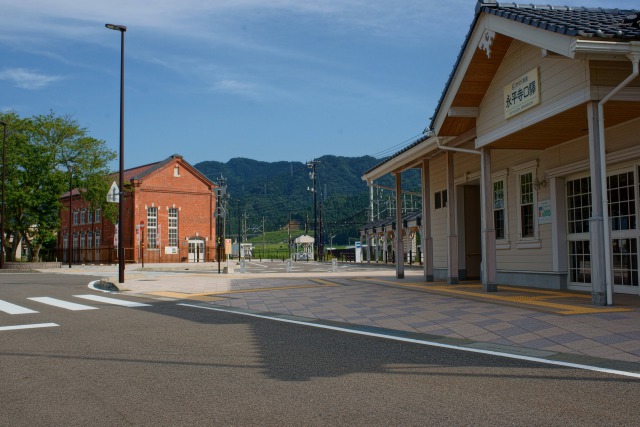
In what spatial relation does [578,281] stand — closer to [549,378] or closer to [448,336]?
[448,336]

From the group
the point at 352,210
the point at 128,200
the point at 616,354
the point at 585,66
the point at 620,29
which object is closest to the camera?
the point at 616,354

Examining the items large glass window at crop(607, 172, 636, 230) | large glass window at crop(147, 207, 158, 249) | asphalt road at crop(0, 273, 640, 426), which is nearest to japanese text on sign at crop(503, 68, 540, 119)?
large glass window at crop(607, 172, 636, 230)

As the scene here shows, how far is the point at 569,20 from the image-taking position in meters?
9.67

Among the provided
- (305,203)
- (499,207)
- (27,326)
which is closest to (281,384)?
(27,326)

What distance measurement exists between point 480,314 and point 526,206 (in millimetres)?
5865

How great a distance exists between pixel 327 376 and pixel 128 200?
51210 mm

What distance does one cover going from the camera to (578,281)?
42.4 ft

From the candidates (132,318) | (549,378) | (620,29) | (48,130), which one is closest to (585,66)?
(620,29)

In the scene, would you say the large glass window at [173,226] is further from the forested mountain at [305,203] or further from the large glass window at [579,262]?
the forested mountain at [305,203]

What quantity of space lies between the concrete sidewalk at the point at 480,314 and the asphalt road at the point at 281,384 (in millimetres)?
921

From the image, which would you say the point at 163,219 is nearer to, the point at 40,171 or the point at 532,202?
the point at 40,171

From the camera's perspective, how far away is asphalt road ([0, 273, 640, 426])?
434 cm

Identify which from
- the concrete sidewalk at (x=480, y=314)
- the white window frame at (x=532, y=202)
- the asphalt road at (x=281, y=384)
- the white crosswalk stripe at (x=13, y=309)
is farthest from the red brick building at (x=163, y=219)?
the asphalt road at (x=281, y=384)

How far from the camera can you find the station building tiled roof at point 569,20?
8.48 m
